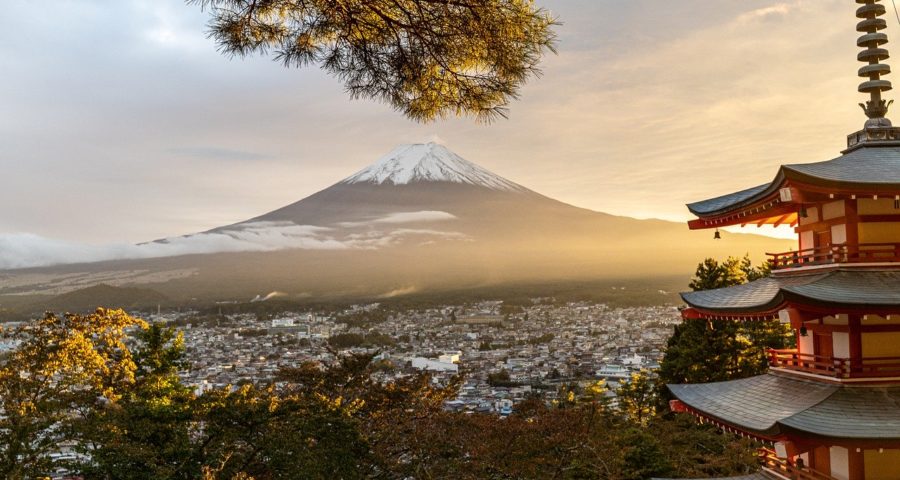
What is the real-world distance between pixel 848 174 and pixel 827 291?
1244mm

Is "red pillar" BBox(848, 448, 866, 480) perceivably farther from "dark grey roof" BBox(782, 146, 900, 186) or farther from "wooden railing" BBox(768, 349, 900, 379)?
"dark grey roof" BBox(782, 146, 900, 186)

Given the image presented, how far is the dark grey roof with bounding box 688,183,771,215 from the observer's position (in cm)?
817

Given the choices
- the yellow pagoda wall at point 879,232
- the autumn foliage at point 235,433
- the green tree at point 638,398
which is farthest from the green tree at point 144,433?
the green tree at point 638,398

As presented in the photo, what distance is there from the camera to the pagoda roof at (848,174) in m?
6.60

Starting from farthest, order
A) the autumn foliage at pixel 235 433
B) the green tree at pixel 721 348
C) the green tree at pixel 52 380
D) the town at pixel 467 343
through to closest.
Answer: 1. the town at pixel 467 343
2. the green tree at pixel 721 348
3. the autumn foliage at pixel 235 433
4. the green tree at pixel 52 380

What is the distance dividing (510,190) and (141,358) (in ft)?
281

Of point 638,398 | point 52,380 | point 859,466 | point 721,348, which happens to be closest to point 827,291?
point 859,466

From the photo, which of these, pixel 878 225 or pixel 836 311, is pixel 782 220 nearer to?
pixel 878 225

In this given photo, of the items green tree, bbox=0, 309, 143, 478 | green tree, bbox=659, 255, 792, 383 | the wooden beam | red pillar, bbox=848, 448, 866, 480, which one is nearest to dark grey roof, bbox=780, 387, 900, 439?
red pillar, bbox=848, 448, 866, 480

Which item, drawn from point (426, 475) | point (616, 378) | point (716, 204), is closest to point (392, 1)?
point (716, 204)

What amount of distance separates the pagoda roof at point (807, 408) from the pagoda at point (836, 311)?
0.01 m

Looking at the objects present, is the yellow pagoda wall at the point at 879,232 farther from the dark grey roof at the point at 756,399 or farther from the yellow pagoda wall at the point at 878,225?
the dark grey roof at the point at 756,399

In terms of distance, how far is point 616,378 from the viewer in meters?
37.1

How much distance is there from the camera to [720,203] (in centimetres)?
876
